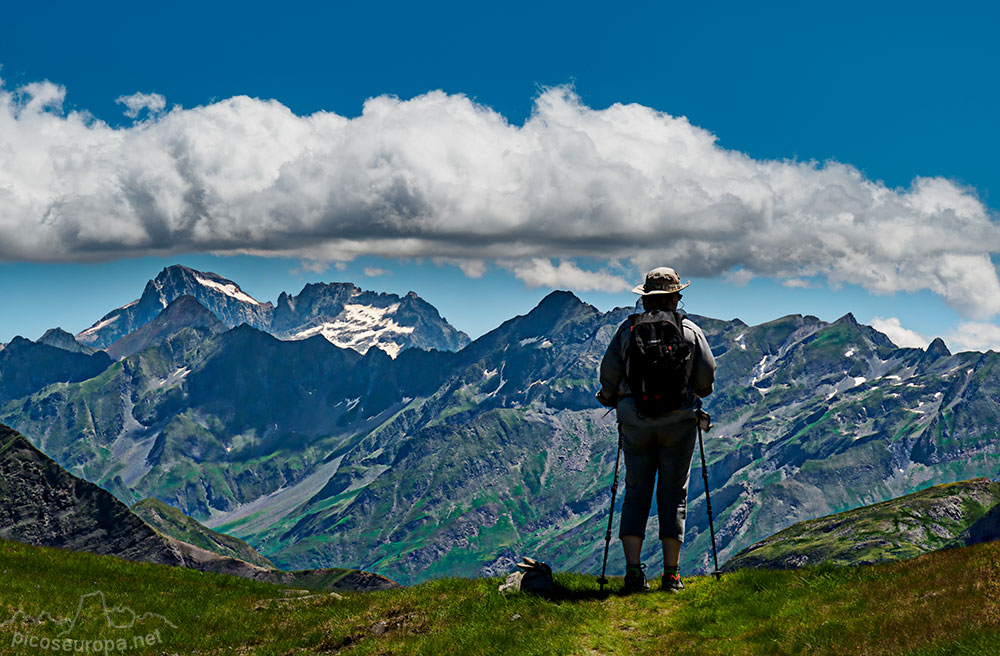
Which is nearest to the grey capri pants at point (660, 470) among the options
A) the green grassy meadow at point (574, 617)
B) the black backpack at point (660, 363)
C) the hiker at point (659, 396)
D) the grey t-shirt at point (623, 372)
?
the hiker at point (659, 396)

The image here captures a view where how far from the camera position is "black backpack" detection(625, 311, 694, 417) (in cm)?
2184

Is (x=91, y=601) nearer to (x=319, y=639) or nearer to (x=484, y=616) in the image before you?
(x=319, y=639)

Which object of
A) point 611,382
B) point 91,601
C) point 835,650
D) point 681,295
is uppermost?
point 681,295

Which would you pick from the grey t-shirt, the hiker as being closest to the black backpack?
the hiker

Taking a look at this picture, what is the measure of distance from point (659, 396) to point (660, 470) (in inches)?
87.3

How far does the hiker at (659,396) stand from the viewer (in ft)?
71.9

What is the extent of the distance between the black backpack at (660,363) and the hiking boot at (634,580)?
3.90 metres

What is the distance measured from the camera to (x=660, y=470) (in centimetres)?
2298

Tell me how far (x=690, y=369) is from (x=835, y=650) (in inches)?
310

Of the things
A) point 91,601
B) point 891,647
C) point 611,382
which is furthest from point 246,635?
point 891,647

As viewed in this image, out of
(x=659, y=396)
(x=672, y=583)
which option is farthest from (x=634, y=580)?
(x=659, y=396)

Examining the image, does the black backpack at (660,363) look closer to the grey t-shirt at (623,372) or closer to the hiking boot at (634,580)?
the grey t-shirt at (623,372)

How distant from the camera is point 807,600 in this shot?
19625 mm

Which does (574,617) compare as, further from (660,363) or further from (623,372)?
(660,363)
